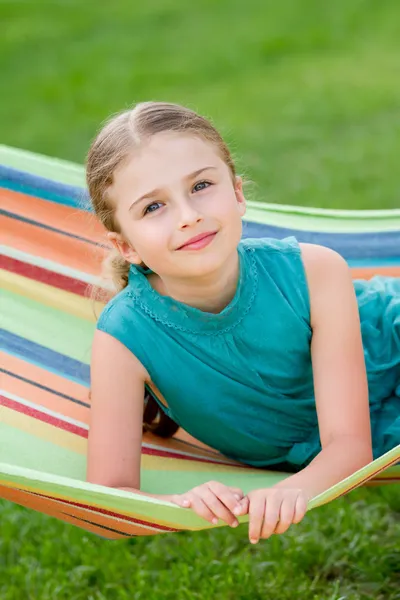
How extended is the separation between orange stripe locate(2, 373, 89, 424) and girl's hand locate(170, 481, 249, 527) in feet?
2.19

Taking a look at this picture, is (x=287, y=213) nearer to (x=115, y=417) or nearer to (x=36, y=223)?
(x=36, y=223)

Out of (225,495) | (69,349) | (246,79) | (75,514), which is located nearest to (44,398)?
(69,349)

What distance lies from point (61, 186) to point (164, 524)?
4.46ft

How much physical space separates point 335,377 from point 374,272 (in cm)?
70

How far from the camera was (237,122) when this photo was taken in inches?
222

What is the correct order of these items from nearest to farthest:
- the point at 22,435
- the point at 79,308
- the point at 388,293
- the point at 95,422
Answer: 1. the point at 95,422
2. the point at 22,435
3. the point at 388,293
4. the point at 79,308

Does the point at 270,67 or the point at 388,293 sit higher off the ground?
the point at 388,293

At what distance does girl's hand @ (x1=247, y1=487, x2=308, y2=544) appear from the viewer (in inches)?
69.4

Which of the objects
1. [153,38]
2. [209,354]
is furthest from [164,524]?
[153,38]

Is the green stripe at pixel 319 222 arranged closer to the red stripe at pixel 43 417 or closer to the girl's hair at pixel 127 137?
the girl's hair at pixel 127 137

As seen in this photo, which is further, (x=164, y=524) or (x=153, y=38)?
(x=153, y=38)

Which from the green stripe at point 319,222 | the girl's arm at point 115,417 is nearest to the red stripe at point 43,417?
the girl's arm at point 115,417

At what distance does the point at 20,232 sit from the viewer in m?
2.94

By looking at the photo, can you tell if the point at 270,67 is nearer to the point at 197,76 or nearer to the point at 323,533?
the point at 197,76
